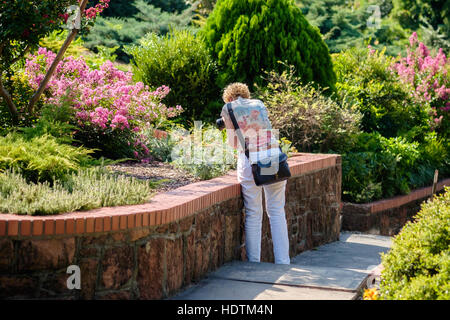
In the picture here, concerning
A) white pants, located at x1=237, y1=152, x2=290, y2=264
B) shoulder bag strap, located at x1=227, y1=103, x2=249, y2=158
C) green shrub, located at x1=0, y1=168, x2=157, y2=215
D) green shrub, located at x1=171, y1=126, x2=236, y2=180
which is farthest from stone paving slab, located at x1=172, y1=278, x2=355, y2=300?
green shrub, located at x1=171, y1=126, x2=236, y2=180

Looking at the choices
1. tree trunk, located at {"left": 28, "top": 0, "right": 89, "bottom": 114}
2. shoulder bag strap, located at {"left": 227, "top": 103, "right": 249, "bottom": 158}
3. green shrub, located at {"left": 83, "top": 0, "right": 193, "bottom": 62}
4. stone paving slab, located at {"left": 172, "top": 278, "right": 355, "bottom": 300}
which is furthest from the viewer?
green shrub, located at {"left": 83, "top": 0, "right": 193, "bottom": 62}

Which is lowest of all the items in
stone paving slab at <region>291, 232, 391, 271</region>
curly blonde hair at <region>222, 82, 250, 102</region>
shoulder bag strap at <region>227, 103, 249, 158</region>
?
stone paving slab at <region>291, 232, 391, 271</region>

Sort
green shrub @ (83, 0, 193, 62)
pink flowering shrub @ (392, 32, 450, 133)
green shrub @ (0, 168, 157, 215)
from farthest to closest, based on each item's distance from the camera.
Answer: green shrub @ (83, 0, 193, 62), pink flowering shrub @ (392, 32, 450, 133), green shrub @ (0, 168, 157, 215)

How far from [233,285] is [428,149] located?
8060mm

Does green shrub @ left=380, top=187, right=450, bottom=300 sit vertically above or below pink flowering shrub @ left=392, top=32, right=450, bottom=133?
below

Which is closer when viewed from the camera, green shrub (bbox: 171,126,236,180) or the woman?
the woman

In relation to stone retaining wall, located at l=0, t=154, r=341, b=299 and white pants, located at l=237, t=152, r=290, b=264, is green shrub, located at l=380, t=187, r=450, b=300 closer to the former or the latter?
stone retaining wall, located at l=0, t=154, r=341, b=299

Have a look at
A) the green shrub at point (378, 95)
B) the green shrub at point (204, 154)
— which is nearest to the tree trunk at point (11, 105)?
the green shrub at point (204, 154)

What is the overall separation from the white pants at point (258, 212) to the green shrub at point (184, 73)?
389 cm

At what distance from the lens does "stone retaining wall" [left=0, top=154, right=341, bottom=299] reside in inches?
166

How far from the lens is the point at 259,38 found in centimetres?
981

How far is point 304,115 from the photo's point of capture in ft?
29.5

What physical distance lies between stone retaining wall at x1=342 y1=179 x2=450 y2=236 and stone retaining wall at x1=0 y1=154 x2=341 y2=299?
421 centimetres
